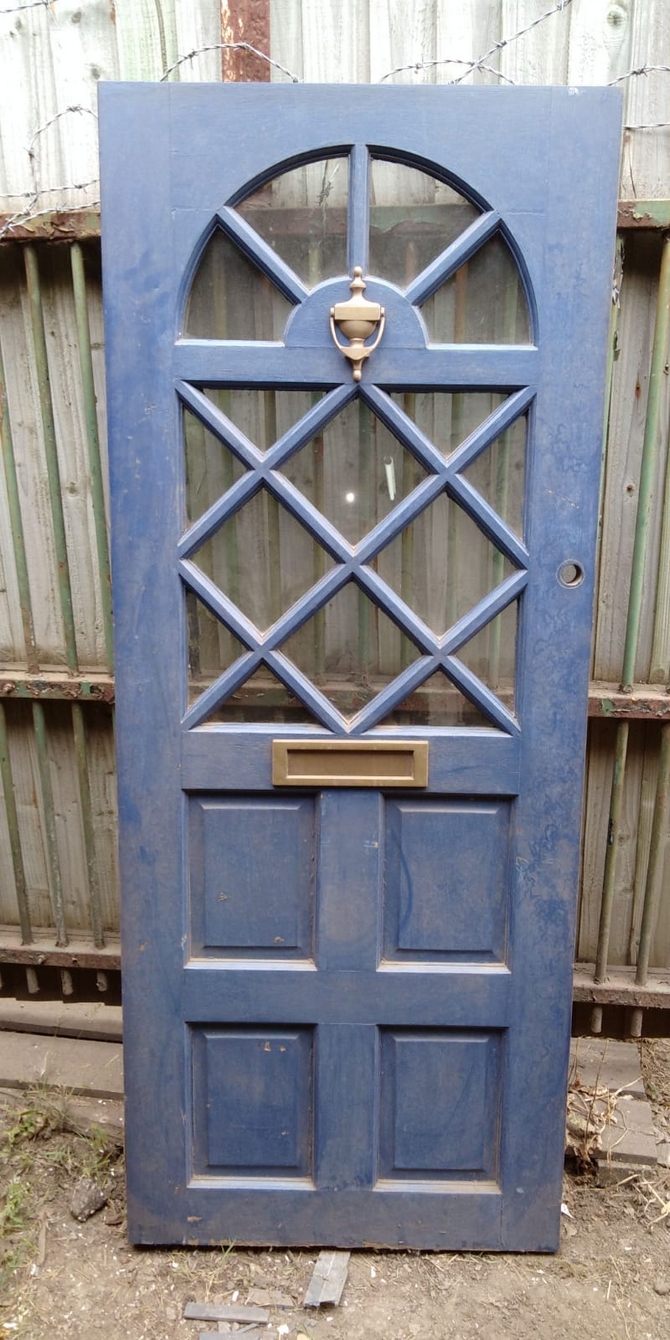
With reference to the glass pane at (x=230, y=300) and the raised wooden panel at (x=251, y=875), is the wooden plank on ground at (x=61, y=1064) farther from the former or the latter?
the glass pane at (x=230, y=300)

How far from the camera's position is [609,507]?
7.94 feet

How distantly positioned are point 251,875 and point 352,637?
632mm

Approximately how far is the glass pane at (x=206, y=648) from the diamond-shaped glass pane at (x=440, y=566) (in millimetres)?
402

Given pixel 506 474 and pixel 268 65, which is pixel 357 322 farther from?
pixel 268 65

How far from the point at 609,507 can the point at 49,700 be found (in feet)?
6.01

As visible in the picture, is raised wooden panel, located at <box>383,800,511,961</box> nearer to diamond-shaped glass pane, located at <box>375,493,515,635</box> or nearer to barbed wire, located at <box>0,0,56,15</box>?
diamond-shaped glass pane, located at <box>375,493,515,635</box>

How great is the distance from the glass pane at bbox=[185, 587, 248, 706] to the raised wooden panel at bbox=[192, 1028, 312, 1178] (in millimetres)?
881

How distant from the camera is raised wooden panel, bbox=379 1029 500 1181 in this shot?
2.06 m

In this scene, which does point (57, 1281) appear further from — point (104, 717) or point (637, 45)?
point (637, 45)

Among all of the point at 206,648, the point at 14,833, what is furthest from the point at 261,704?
the point at 14,833

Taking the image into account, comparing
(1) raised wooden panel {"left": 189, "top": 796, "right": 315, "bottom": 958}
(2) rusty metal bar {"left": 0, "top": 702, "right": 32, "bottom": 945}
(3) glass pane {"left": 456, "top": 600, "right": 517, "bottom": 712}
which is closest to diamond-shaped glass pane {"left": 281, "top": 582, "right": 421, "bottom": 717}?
(3) glass pane {"left": 456, "top": 600, "right": 517, "bottom": 712}

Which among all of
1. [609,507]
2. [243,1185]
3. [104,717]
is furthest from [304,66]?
[243,1185]

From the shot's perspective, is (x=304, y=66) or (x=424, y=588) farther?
(x=304, y=66)

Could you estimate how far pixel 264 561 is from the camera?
1.96 meters
